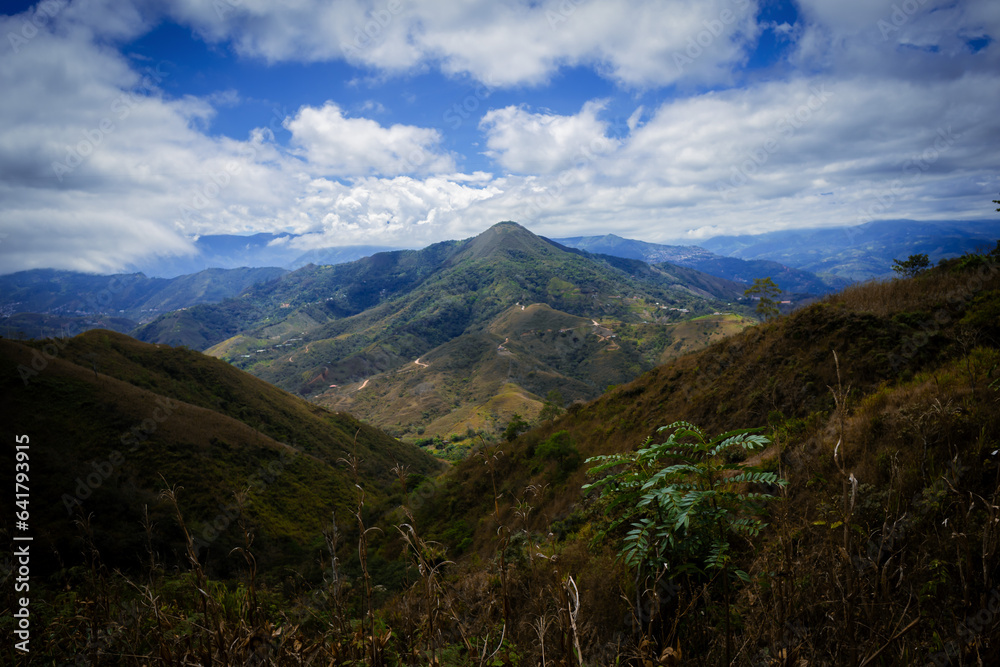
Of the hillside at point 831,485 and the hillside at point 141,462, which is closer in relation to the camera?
the hillside at point 831,485

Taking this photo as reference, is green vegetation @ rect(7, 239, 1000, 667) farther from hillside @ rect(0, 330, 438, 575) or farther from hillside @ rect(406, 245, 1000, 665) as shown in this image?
hillside @ rect(0, 330, 438, 575)

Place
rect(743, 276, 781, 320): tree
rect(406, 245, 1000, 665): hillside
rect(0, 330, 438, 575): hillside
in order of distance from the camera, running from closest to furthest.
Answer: rect(406, 245, 1000, 665): hillside, rect(0, 330, 438, 575): hillside, rect(743, 276, 781, 320): tree

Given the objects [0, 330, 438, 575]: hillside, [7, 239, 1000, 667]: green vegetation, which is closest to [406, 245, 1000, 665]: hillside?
[7, 239, 1000, 667]: green vegetation

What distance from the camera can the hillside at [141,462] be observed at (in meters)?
23.6

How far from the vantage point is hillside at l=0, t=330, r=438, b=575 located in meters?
23.6

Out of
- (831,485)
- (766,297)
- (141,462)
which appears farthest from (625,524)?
Answer: (141,462)

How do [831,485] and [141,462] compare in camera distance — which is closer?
[831,485]

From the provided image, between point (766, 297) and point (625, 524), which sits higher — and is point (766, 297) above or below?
above

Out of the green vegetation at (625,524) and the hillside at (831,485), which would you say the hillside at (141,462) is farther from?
the hillside at (831,485)

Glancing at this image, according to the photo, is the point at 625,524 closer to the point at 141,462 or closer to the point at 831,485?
the point at 831,485

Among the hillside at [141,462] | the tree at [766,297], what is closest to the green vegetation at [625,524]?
the hillside at [141,462]

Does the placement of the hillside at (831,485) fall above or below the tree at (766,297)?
below

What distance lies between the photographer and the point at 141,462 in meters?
31.0

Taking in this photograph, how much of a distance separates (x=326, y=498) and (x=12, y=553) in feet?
133
